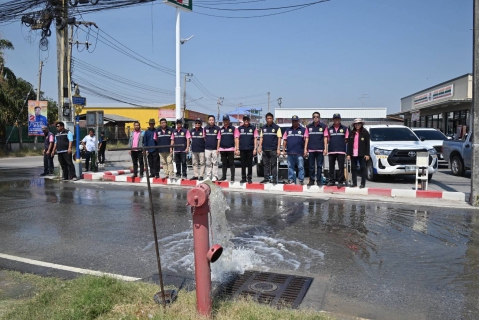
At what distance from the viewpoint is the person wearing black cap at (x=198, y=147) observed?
505 inches

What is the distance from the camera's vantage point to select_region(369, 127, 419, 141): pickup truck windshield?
14.0 metres

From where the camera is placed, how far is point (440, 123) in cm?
3453

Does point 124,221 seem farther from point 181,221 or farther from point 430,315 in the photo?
point 430,315

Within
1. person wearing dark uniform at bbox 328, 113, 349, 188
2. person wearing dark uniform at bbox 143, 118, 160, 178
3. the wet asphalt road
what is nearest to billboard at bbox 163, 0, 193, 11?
person wearing dark uniform at bbox 143, 118, 160, 178

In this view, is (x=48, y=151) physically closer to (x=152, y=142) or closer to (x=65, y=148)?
(x=65, y=148)

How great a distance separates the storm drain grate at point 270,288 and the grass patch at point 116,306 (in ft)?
1.06

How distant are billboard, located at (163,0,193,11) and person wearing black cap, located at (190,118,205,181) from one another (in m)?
5.55

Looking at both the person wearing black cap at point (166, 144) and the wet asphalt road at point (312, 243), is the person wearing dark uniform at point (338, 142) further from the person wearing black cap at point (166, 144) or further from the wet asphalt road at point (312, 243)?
the person wearing black cap at point (166, 144)

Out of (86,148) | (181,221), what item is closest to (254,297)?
(181,221)

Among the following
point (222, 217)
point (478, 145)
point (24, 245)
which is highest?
point (478, 145)

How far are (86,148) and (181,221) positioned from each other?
11748 millimetres

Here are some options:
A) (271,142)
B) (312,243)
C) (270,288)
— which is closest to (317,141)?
(271,142)

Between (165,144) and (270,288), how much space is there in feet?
31.2

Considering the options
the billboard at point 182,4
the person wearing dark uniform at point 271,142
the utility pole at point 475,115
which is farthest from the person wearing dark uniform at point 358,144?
the billboard at point 182,4
